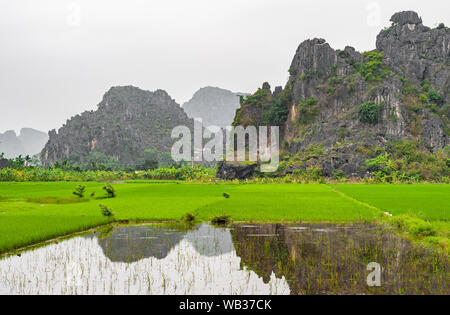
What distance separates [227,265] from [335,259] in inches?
119

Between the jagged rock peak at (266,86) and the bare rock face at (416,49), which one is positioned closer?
the bare rock face at (416,49)

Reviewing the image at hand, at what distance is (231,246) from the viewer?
1167cm

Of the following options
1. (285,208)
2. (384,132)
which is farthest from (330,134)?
(285,208)

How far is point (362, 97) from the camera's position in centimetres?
7525

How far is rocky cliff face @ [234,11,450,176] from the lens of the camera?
68.8 m

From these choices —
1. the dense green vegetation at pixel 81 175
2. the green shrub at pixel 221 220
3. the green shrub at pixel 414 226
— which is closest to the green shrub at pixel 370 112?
the dense green vegetation at pixel 81 175

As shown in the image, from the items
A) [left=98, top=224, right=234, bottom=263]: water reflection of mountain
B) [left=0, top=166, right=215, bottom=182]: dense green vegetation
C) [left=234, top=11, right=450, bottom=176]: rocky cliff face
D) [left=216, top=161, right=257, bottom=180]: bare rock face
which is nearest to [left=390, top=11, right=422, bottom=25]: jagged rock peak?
[left=234, top=11, right=450, bottom=176]: rocky cliff face

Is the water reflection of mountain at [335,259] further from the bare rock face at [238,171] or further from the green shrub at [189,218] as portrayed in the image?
the bare rock face at [238,171]

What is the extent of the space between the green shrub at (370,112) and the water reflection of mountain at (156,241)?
62.7m

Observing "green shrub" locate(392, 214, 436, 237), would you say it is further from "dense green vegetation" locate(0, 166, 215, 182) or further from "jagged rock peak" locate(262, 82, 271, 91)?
Answer: "jagged rock peak" locate(262, 82, 271, 91)

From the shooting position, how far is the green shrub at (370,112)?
69688 millimetres

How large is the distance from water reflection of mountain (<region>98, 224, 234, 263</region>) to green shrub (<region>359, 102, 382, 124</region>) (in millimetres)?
62674

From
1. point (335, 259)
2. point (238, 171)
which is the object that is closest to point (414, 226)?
point (335, 259)
